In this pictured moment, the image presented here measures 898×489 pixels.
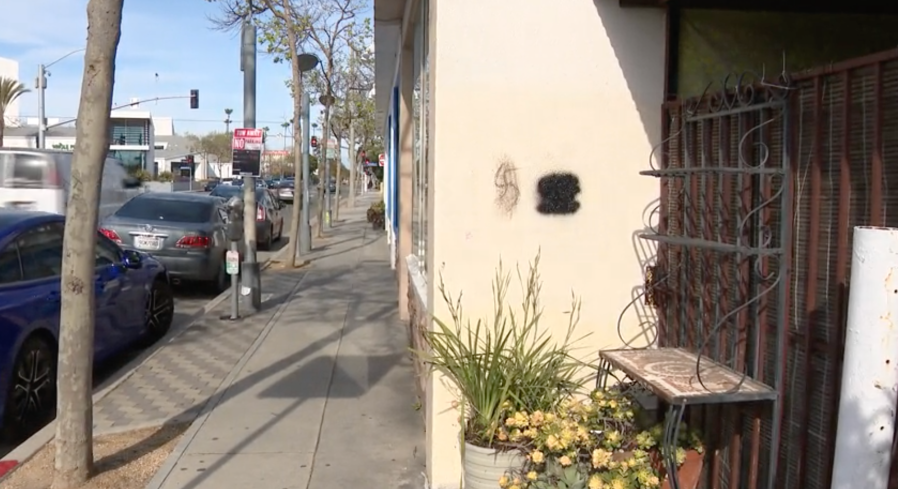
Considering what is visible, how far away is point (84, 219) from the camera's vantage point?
4.88 m

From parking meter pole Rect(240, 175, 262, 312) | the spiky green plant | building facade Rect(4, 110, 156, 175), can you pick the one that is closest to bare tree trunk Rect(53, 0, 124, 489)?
the spiky green plant

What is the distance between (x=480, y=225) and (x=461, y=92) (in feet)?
2.36

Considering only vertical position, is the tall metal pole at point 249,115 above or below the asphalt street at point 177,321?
above

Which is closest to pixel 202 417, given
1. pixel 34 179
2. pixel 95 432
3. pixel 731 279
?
pixel 95 432

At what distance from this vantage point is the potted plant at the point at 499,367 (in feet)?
14.4

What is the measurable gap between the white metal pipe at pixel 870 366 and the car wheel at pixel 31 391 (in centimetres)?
554

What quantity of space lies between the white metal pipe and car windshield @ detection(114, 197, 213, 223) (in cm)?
1222

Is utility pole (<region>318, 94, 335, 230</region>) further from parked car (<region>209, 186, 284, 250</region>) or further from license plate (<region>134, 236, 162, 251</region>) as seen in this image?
license plate (<region>134, 236, 162, 251</region>)

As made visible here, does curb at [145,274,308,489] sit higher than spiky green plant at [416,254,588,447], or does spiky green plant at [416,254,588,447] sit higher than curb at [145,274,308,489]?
spiky green plant at [416,254,588,447]

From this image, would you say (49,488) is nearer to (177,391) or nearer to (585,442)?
(177,391)

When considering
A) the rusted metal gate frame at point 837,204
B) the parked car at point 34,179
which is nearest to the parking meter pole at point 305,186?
the parked car at point 34,179

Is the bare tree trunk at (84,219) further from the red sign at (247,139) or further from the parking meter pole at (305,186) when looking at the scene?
the parking meter pole at (305,186)

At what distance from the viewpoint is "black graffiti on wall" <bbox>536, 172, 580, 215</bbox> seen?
4.81 m

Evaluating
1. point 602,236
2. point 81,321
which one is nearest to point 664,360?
point 602,236
